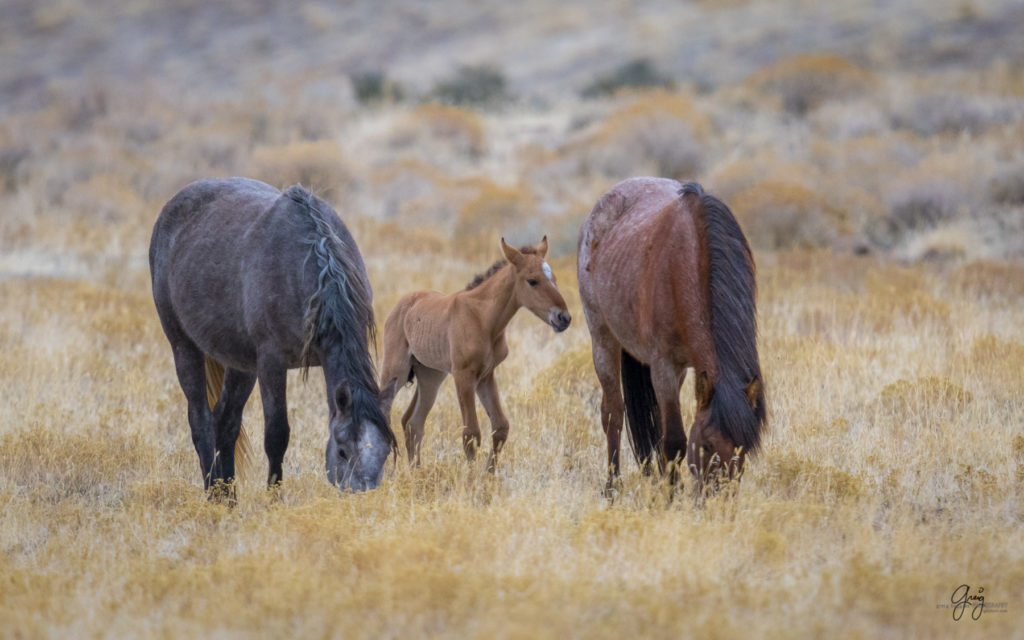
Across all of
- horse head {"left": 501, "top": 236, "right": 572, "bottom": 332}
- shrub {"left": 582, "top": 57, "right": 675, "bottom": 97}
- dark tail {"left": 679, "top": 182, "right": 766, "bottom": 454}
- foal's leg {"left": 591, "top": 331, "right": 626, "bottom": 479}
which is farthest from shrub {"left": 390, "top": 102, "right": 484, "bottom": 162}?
dark tail {"left": 679, "top": 182, "right": 766, "bottom": 454}

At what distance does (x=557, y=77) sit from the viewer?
38938 mm

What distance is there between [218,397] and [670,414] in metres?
3.10

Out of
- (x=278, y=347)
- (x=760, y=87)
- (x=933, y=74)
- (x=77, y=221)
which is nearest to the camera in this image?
(x=278, y=347)

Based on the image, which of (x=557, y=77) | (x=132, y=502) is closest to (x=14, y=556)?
(x=132, y=502)

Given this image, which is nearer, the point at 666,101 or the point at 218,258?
the point at 218,258

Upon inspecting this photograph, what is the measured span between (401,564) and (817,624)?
169 centimetres

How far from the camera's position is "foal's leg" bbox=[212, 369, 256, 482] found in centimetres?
615

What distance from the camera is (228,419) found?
6.15 metres

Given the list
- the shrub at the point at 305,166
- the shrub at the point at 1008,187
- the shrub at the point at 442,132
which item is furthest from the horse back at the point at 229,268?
the shrub at the point at 442,132

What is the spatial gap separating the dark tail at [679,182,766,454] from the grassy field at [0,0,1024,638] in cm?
46

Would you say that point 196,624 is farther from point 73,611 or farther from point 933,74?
point 933,74

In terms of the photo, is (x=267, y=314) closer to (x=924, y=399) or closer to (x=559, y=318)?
(x=559, y=318)

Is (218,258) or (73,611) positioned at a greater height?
(218,258)

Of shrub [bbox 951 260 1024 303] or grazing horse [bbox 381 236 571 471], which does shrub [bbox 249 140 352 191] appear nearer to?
shrub [bbox 951 260 1024 303]
